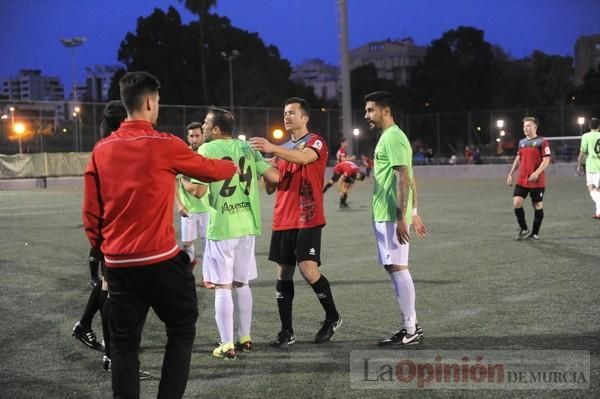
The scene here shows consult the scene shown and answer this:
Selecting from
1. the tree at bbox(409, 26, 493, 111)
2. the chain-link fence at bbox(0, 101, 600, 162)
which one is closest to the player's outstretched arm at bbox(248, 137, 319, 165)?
the chain-link fence at bbox(0, 101, 600, 162)

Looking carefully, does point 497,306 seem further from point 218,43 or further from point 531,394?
point 218,43

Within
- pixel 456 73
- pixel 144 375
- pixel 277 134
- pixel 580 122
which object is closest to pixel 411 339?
pixel 144 375

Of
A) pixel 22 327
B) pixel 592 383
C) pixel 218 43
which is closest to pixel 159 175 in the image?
pixel 592 383

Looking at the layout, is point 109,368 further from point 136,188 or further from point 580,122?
point 580,122

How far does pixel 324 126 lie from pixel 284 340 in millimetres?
39055

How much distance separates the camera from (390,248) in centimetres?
611

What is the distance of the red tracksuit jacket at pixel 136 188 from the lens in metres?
3.87

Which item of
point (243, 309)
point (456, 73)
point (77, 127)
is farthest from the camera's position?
point (456, 73)

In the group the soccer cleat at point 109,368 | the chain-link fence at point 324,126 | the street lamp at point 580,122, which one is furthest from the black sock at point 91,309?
the street lamp at point 580,122

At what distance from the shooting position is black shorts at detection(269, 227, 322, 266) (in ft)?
20.1

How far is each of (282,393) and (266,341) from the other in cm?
152

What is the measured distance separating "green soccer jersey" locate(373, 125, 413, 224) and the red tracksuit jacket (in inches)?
96.5

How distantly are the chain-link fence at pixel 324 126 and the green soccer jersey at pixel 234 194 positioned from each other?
32.2m

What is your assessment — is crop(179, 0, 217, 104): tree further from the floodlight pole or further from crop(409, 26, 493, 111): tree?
the floodlight pole
